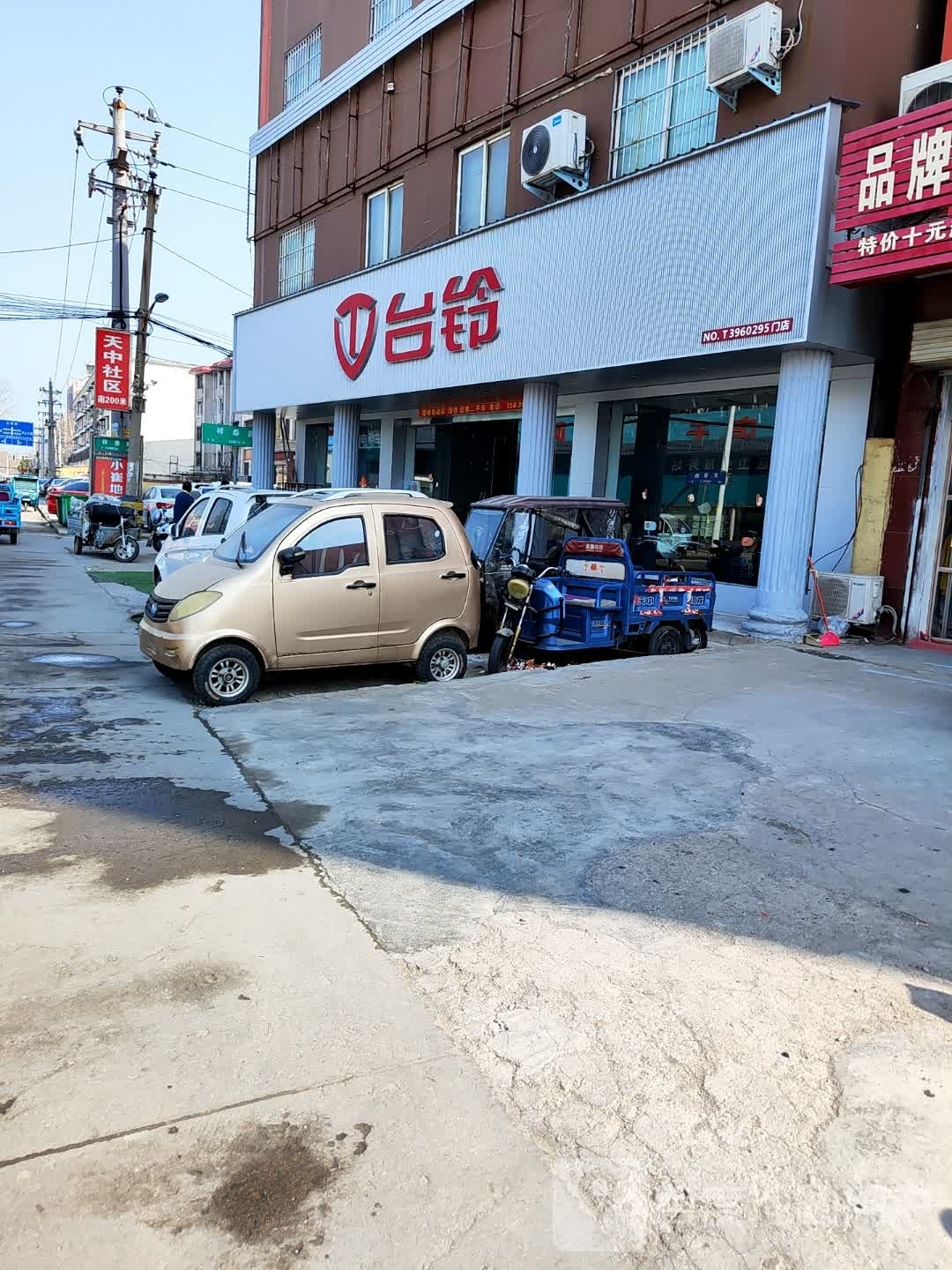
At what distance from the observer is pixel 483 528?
37.6ft

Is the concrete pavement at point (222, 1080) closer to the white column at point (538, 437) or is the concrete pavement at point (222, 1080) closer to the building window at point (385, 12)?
the white column at point (538, 437)

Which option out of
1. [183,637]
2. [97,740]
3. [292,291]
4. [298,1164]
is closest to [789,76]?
[183,637]

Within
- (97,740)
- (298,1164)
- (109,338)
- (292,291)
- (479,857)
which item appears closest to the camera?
(298,1164)

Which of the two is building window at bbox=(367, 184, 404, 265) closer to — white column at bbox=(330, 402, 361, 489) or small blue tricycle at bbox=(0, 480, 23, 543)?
white column at bbox=(330, 402, 361, 489)

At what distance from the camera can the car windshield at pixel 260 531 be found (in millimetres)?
8633

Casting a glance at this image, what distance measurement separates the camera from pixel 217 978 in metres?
3.44

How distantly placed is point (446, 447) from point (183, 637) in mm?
15813

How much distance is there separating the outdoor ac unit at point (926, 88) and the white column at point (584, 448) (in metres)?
7.45

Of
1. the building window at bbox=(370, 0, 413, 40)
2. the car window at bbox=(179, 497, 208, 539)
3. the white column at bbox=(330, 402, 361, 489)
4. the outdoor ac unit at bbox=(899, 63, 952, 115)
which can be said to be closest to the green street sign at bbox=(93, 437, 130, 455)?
the white column at bbox=(330, 402, 361, 489)

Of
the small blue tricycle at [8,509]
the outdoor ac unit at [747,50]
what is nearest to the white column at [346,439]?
the small blue tricycle at [8,509]

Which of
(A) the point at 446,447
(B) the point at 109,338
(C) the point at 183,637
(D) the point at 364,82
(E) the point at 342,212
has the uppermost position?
(D) the point at 364,82

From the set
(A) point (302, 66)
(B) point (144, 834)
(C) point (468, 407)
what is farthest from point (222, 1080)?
(A) point (302, 66)

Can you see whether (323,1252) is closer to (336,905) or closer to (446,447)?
(336,905)

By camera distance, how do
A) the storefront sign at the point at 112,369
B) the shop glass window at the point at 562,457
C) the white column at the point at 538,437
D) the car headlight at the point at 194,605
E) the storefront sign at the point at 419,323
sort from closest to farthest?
1. the car headlight at the point at 194,605
2. the white column at the point at 538,437
3. the storefront sign at the point at 419,323
4. the shop glass window at the point at 562,457
5. the storefront sign at the point at 112,369
